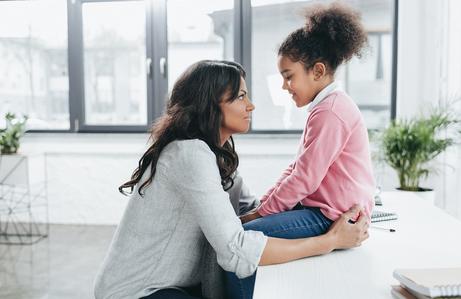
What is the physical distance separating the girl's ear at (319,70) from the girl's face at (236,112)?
0.99 ft

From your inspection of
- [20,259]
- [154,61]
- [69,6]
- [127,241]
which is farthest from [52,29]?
[127,241]

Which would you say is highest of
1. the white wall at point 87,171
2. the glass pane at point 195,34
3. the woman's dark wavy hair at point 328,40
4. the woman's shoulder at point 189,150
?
the glass pane at point 195,34

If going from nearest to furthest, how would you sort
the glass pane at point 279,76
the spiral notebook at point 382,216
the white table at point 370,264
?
the white table at point 370,264, the spiral notebook at point 382,216, the glass pane at point 279,76

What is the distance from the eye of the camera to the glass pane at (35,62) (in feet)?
13.1

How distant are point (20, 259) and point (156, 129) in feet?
7.27

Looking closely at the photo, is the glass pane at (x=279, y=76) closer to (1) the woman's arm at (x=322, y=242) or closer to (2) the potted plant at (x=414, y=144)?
(2) the potted plant at (x=414, y=144)

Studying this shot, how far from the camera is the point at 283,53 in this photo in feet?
5.00

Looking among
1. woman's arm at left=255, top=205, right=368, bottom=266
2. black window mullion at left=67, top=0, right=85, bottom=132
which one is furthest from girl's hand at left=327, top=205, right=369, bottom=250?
black window mullion at left=67, top=0, right=85, bottom=132

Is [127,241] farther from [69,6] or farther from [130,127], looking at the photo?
[69,6]

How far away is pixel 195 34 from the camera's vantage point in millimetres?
3812

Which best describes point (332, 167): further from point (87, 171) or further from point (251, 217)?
point (87, 171)

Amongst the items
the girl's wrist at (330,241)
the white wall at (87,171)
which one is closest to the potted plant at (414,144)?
the white wall at (87,171)

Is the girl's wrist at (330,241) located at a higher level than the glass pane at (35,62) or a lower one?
lower

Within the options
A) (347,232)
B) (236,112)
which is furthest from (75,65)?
(347,232)
